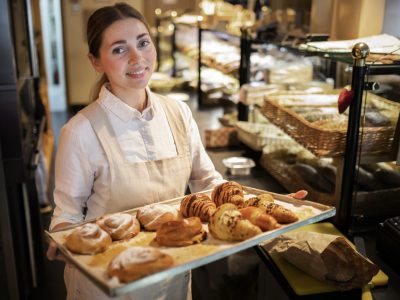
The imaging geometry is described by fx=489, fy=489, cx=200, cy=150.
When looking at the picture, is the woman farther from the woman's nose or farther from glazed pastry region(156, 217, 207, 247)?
glazed pastry region(156, 217, 207, 247)

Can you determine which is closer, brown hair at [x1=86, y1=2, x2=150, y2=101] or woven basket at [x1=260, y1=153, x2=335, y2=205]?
brown hair at [x1=86, y1=2, x2=150, y2=101]

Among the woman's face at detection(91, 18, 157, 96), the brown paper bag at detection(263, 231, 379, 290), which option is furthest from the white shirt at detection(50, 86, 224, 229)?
the brown paper bag at detection(263, 231, 379, 290)

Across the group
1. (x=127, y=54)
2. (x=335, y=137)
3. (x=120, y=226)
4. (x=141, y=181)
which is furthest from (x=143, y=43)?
(x=335, y=137)

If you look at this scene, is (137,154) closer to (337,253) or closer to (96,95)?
(96,95)

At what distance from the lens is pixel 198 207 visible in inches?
52.7

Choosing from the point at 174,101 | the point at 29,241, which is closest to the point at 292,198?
the point at 174,101

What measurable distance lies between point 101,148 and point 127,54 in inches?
11.6

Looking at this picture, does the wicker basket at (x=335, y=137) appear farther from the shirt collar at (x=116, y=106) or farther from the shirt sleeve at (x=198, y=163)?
the shirt collar at (x=116, y=106)

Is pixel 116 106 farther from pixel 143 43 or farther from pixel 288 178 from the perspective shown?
pixel 288 178

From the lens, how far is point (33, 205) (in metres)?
2.89

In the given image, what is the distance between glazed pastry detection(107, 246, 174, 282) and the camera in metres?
1.00

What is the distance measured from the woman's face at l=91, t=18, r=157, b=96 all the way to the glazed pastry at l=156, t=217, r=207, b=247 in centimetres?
46

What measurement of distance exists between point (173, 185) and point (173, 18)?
384 centimetres

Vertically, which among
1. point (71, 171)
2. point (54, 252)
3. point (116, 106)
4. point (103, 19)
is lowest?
point (54, 252)
